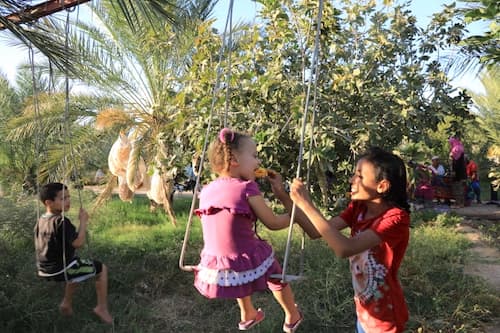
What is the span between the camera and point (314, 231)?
2.45 metres

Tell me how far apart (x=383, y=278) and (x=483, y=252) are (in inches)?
197

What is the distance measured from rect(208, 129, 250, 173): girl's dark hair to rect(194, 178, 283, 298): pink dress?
73 mm

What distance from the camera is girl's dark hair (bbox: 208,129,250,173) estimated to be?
2.32 m

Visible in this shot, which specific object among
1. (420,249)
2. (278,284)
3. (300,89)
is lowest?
(420,249)

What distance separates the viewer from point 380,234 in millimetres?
2068

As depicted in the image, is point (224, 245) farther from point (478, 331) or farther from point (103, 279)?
point (478, 331)

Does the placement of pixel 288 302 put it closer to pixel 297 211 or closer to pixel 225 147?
pixel 297 211

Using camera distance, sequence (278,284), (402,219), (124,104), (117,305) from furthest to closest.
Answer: (124,104), (117,305), (278,284), (402,219)

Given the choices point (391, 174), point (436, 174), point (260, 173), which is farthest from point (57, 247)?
point (436, 174)

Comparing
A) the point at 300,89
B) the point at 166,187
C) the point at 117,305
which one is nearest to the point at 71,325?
the point at 117,305

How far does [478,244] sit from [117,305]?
15.3ft

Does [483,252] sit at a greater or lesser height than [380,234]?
lesser

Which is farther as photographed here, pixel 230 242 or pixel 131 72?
pixel 131 72

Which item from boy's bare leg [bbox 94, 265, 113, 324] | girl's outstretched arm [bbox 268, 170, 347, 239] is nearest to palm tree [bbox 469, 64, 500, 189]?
boy's bare leg [bbox 94, 265, 113, 324]
